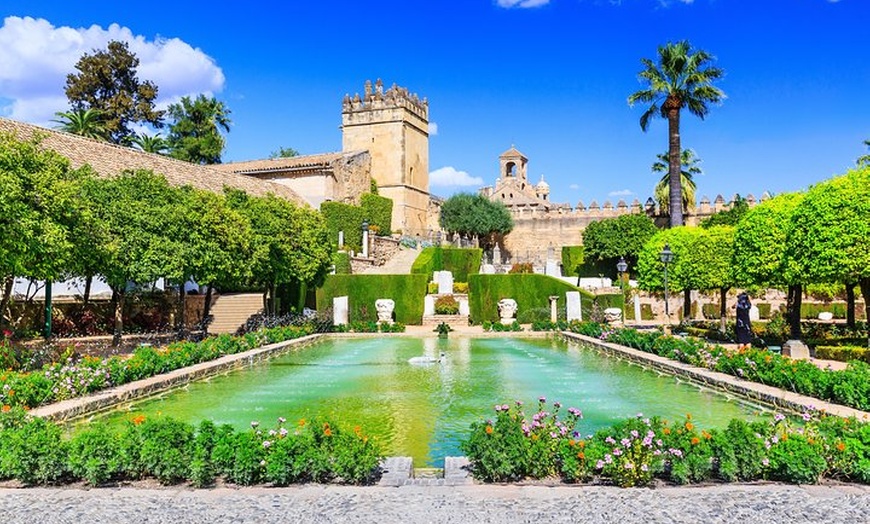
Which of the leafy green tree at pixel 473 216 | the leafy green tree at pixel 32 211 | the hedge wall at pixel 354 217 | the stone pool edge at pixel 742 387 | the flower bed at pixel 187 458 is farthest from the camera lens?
the leafy green tree at pixel 473 216

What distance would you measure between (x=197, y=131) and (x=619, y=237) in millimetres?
28848

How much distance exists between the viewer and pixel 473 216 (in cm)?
5138

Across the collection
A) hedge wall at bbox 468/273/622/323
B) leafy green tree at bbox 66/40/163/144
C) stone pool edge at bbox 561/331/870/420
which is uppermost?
leafy green tree at bbox 66/40/163/144

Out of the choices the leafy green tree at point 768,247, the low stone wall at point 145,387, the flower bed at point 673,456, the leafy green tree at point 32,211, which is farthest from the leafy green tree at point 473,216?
the flower bed at point 673,456

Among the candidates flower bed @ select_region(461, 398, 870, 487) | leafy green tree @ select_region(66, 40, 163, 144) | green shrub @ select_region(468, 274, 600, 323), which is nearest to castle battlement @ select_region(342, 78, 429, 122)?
leafy green tree @ select_region(66, 40, 163, 144)

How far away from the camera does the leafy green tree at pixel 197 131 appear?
1828 inches

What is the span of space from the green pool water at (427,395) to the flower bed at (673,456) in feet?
4.05

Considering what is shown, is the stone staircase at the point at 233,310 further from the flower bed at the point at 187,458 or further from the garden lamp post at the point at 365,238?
the flower bed at the point at 187,458

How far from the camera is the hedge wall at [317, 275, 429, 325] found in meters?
28.3

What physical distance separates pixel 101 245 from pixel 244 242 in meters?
4.73

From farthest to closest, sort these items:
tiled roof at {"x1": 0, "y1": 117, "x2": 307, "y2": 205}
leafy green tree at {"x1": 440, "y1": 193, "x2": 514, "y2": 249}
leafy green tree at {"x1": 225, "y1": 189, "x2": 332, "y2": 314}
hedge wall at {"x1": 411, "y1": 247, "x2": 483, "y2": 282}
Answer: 1. leafy green tree at {"x1": 440, "y1": 193, "x2": 514, "y2": 249}
2. hedge wall at {"x1": 411, "y1": 247, "x2": 483, "y2": 282}
3. tiled roof at {"x1": 0, "y1": 117, "x2": 307, "y2": 205}
4. leafy green tree at {"x1": 225, "y1": 189, "x2": 332, "y2": 314}

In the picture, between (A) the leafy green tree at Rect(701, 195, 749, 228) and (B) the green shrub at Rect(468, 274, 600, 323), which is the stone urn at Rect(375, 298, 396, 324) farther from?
(A) the leafy green tree at Rect(701, 195, 749, 228)

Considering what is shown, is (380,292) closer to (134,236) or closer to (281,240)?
(281,240)

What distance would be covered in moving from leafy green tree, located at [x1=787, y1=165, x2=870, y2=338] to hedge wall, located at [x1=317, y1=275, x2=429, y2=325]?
1613 cm
